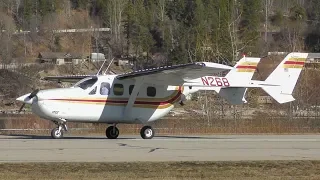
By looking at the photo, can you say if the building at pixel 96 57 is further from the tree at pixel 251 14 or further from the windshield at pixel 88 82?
the windshield at pixel 88 82

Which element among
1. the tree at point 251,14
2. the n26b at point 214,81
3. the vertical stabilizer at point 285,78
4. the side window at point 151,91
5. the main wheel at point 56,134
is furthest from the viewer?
the tree at point 251,14

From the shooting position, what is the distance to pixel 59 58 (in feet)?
329

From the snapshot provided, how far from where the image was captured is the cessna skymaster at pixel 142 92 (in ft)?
99.2

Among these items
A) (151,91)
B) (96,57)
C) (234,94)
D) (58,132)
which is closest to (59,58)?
(96,57)

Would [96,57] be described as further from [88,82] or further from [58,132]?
[58,132]

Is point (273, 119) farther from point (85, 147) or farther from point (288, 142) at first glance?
point (85, 147)

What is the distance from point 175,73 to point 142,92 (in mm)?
1617

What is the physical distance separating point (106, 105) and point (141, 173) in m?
13.0

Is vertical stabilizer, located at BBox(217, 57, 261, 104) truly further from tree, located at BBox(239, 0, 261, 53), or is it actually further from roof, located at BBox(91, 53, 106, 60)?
tree, located at BBox(239, 0, 261, 53)

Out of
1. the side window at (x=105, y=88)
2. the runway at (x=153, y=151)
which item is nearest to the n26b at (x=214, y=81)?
the side window at (x=105, y=88)

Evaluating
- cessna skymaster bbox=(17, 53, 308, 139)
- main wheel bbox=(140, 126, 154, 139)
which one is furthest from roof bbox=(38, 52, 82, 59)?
main wheel bbox=(140, 126, 154, 139)

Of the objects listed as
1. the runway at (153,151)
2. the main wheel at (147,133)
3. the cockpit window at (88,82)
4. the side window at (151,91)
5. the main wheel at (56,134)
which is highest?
the cockpit window at (88,82)

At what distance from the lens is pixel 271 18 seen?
123 meters

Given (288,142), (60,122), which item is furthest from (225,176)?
(60,122)
